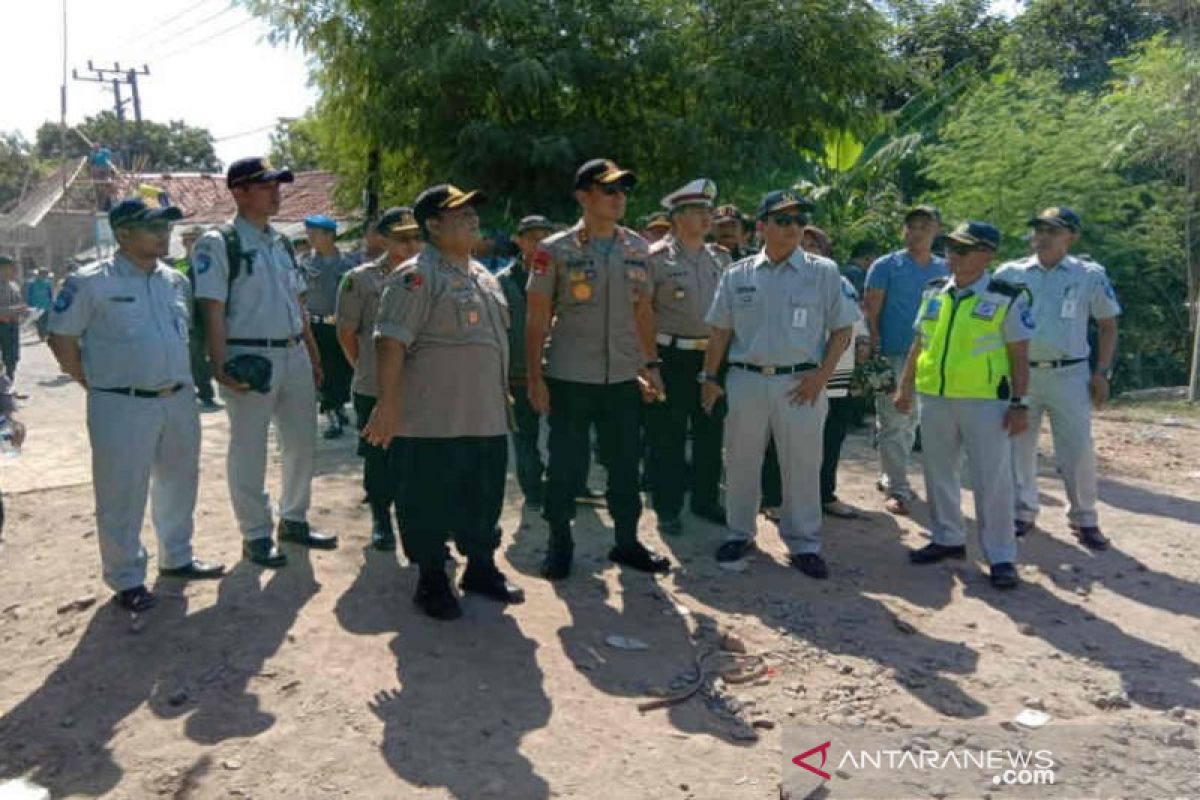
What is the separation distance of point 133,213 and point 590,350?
222 centimetres

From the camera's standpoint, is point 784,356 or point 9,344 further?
point 9,344

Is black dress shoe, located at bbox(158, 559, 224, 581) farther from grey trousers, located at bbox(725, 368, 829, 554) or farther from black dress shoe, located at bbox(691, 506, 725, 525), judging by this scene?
black dress shoe, located at bbox(691, 506, 725, 525)

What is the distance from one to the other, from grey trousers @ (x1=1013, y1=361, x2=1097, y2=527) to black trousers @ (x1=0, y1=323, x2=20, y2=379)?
11.7 metres

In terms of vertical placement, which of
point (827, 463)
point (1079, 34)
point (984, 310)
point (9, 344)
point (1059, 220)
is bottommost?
point (827, 463)

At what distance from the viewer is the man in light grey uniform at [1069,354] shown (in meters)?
5.95

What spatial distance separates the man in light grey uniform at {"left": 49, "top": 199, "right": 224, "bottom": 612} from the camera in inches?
176

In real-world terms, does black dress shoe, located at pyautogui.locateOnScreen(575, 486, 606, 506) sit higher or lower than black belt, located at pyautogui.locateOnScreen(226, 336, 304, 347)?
lower

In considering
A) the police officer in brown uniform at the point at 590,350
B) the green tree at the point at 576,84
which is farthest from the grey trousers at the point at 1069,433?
the green tree at the point at 576,84

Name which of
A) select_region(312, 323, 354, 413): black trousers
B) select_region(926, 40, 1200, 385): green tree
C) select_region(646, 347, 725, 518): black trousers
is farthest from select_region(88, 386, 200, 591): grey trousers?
select_region(926, 40, 1200, 385): green tree

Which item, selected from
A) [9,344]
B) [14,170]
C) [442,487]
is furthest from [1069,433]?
[14,170]

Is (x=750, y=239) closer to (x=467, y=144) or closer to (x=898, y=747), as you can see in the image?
(x=467, y=144)

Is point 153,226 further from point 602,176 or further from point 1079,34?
point 1079,34

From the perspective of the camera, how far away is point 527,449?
6504 millimetres

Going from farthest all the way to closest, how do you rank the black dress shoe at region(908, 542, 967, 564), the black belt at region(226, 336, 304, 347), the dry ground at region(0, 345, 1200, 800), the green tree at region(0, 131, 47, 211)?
1. the green tree at region(0, 131, 47, 211)
2. the black dress shoe at region(908, 542, 967, 564)
3. the black belt at region(226, 336, 304, 347)
4. the dry ground at region(0, 345, 1200, 800)
